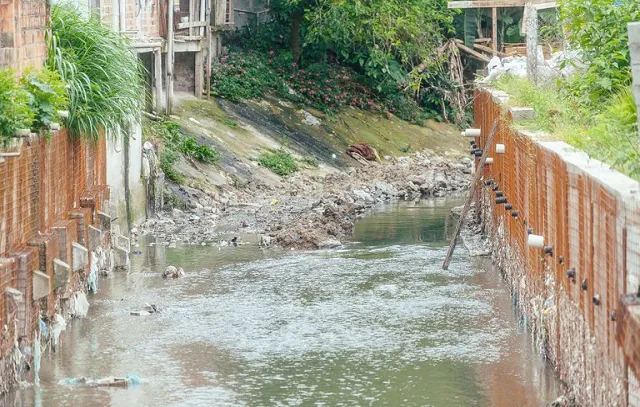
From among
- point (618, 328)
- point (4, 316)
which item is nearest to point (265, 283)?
point (4, 316)

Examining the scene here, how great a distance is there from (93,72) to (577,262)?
25.8 feet

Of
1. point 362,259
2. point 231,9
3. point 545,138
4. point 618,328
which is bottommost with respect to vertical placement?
point 362,259

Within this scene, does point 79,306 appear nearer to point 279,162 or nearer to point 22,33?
point 22,33

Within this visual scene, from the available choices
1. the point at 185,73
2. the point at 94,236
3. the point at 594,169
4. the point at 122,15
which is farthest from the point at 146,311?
the point at 185,73

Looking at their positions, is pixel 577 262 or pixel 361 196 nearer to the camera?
pixel 577 262

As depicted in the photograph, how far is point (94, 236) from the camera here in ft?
50.9

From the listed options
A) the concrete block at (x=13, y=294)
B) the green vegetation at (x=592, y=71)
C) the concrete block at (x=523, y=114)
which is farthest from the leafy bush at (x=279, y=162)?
the concrete block at (x=13, y=294)

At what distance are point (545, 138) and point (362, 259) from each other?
7.11 meters

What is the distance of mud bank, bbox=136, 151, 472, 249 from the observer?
69.9ft

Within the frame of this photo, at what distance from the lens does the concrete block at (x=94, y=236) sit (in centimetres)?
1538

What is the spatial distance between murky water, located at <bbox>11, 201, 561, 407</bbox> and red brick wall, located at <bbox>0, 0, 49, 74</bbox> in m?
3.23

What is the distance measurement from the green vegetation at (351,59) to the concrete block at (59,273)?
66.3 ft

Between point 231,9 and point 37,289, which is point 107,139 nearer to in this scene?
point 37,289

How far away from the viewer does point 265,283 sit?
1711 cm
